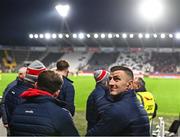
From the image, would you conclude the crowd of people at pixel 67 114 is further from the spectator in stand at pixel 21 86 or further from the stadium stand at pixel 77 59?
the stadium stand at pixel 77 59

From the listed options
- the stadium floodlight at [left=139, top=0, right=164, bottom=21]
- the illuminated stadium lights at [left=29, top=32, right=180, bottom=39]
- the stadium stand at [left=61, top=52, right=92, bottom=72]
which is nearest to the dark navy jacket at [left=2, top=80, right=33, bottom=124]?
the stadium floodlight at [left=139, top=0, right=164, bottom=21]

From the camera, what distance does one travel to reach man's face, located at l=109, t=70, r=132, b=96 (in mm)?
4129

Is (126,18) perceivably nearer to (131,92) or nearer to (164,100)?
(164,100)

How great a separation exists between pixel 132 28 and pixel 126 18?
209 cm

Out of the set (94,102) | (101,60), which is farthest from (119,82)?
(101,60)

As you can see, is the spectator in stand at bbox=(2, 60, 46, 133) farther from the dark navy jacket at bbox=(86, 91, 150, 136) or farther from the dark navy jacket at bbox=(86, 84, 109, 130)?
the dark navy jacket at bbox=(86, 91, 150, 136)

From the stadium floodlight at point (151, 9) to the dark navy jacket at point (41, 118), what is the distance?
4801 centimetres

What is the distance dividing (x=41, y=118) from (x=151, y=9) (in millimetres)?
48879

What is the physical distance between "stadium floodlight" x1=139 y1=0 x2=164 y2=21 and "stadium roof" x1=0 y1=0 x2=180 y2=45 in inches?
52.7

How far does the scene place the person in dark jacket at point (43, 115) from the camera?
3748mm

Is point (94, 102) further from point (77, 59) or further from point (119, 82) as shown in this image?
point (77, 59)

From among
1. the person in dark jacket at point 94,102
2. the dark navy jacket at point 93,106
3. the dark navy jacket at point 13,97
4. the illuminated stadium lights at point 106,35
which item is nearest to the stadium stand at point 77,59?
the illuminated stadium lights at point 106,35

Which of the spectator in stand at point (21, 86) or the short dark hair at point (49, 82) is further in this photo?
the spectator in stand at point (21, 86)

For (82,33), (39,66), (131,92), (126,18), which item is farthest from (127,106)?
(82,33)
